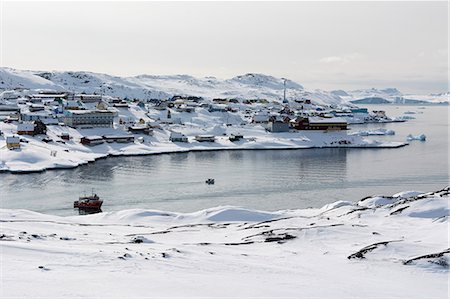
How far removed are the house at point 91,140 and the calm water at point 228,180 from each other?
5.37 metres

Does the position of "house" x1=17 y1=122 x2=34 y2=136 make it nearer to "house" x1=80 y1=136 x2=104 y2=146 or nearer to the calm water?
"house" x1=80 y1=136 x2=104 y2=146

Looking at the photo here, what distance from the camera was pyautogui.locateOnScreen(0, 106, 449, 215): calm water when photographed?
26922 mm

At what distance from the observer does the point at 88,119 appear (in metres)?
55.1

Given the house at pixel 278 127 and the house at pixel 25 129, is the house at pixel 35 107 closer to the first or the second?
the house at pixel 25 129

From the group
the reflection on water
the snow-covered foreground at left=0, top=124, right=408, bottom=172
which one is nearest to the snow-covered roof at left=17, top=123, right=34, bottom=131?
the snow-covered foreground at left=0, top=124, right=408, bottom=172

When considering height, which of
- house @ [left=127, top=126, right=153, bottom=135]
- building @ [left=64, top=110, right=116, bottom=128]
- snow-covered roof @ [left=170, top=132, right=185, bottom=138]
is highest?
building @ [left=64, top=110, right=116, bottom=128]

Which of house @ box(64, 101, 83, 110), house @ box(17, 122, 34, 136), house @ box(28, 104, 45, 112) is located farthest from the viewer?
house @ box(64, 101, 83, 110)

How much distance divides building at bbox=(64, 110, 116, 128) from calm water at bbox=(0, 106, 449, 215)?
12456mm

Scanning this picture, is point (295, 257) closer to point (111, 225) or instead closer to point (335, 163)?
point (111, 225)

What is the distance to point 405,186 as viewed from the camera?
31266 millimetres

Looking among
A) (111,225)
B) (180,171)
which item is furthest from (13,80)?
(111,225)

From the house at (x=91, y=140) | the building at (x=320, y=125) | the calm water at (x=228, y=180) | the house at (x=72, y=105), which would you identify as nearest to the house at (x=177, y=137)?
the calm water at (x=228, y=180)

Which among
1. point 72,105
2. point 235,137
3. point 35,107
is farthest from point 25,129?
point 72,105

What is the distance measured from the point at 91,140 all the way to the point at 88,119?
7915mm
